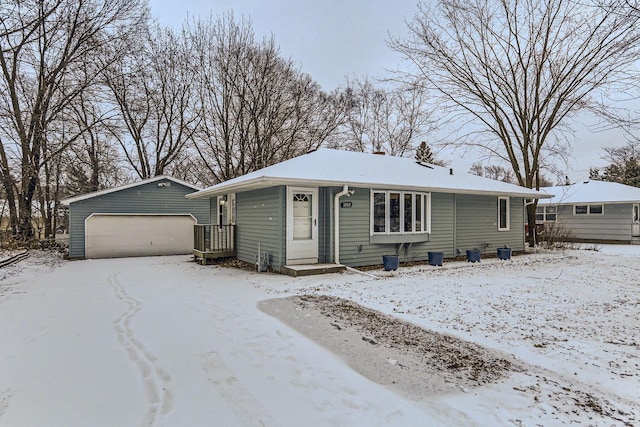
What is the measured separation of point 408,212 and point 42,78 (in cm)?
1555

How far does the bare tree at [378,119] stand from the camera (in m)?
21.2

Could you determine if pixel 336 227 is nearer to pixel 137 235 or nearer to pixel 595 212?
pixel 137 235

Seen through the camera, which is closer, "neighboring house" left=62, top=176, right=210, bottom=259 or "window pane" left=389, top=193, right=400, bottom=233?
"window pane" left=389, top=193, right=400, bottom=233

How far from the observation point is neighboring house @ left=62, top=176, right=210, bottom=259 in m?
12.7

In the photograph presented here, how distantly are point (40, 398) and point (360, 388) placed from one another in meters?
2.49

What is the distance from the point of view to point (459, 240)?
37.3ft

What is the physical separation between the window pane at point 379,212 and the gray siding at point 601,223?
13.0 meters

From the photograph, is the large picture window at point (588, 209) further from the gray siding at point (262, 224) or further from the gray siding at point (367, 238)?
the gray siding at point (262, 224)

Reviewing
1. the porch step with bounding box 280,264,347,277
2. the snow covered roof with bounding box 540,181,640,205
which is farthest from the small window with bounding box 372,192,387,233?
the snow covered roof with bounding box 540,181,640,205

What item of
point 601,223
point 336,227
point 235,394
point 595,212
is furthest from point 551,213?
point 235,394

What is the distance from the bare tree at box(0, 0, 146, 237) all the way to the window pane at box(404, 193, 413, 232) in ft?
44.7

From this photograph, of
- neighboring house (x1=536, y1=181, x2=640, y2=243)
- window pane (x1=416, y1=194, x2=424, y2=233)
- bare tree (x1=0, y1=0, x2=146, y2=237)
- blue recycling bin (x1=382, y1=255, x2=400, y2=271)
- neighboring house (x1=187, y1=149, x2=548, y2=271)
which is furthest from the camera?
neighboring house (x1=536, y1=181, x2=640, y2=243)

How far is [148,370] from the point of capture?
125 inches

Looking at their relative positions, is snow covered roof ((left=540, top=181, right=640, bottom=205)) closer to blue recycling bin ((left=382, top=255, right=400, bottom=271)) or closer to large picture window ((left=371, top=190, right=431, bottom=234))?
large picture window ((left=371, top=190, right=431, bottom=234))
